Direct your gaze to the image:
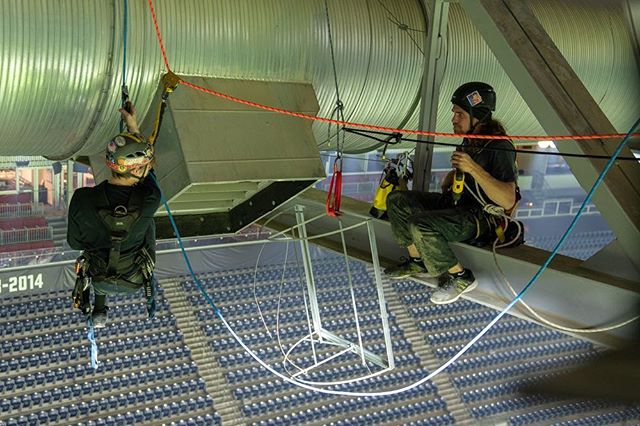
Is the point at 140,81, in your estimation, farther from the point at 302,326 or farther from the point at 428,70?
the point at 302,326

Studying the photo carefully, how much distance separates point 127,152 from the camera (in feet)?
13.0

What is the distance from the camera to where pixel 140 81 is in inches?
177

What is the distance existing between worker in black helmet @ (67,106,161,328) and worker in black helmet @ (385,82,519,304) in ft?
5.36

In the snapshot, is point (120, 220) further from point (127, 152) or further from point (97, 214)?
point (127, 152)

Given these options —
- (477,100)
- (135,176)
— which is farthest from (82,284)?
(477,100)

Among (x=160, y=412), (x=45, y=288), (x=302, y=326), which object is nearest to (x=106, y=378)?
(x=160, y=412)

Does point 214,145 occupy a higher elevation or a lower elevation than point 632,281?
higher

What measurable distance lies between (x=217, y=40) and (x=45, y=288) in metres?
10.6

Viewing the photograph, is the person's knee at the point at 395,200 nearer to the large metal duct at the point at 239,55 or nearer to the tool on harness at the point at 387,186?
the tool on harness at the point at 387,186

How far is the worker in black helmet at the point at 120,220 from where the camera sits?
4.03 meters

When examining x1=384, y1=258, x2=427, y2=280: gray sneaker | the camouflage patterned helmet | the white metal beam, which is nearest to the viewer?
the camouflage patterned helmet

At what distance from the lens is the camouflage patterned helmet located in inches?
156

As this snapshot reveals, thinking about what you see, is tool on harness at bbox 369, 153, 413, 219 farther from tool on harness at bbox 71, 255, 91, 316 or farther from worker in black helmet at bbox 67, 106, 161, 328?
tool on harness at bbox 71, 255, 91, 316

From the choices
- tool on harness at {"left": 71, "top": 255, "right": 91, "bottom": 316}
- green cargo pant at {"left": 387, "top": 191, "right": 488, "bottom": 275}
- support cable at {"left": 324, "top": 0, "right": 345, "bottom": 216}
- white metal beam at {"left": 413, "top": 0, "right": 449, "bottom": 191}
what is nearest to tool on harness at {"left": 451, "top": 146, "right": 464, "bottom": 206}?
green cargo pant at {"left": 387, "top": 191, "right": 488, "bottom": 275}
